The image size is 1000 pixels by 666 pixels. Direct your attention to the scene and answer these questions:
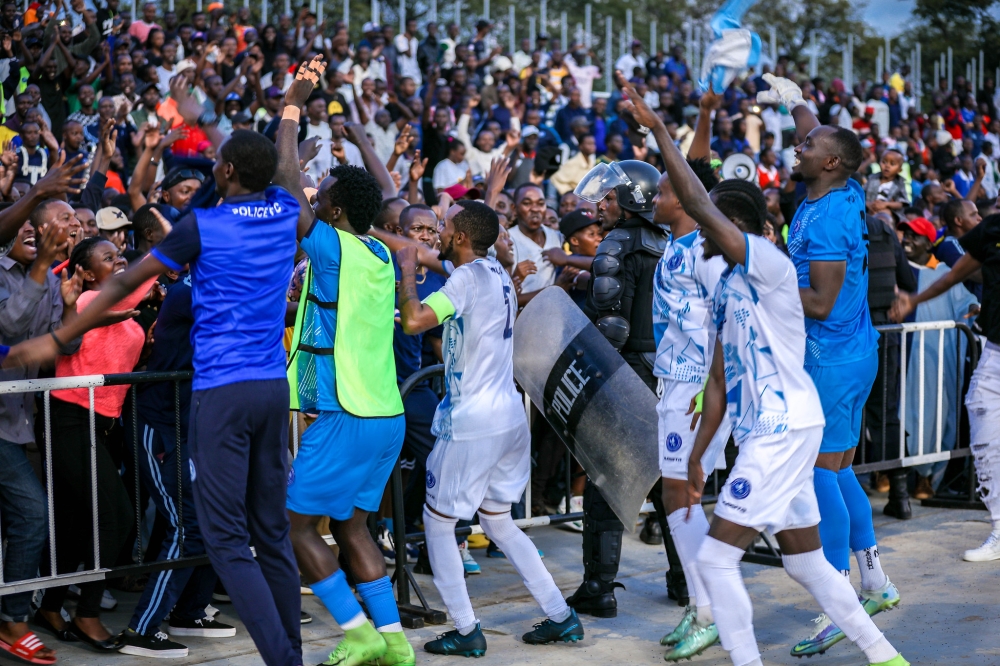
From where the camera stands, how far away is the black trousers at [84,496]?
5289 mm

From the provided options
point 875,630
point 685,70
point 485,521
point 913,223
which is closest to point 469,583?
point 485,521

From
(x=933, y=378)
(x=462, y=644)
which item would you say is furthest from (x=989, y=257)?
(x=462, y=644)

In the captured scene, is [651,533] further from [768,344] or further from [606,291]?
[768,344]

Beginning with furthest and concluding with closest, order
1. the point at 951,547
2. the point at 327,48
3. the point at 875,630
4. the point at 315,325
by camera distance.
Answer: the point at 327,48
the point at 951,547
the point at 315,325
the point at 875,630

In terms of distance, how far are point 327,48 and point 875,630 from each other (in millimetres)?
14412

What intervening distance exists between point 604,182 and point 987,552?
11.0ft

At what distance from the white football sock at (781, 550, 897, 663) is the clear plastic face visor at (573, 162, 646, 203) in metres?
2.20

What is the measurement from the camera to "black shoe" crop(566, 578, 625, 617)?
19.1 ft

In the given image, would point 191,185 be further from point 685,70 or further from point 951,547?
Result: point 685,70

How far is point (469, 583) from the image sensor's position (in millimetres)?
6609


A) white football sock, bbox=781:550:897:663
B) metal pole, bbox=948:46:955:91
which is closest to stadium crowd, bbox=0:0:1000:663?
white football sock, bbox=781:550:897:663

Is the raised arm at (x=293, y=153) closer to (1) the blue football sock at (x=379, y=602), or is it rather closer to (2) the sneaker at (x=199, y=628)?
(1) the blue football sock at (x=379, y=602)

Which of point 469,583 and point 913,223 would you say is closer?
point 469,583

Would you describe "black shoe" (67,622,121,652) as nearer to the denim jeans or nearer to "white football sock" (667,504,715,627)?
the denim jeans
